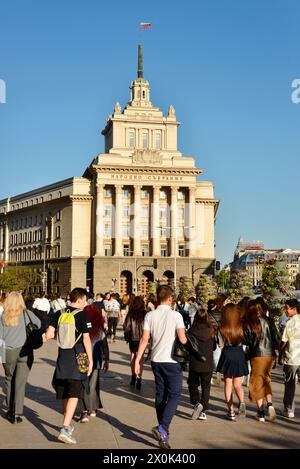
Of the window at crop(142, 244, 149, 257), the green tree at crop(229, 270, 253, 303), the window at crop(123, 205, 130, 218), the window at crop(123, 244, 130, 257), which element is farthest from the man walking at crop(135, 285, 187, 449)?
the window at crop(123, 205, 130, 218)

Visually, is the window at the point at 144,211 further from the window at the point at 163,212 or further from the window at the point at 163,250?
the window at the point at 163,250

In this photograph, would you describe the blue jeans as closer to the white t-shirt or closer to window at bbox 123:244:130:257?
the white t-shirt

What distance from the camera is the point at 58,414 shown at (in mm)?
10180

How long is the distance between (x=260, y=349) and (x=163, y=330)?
2524 millimetres

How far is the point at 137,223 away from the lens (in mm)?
81625

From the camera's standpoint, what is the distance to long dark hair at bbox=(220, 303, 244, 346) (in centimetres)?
1020

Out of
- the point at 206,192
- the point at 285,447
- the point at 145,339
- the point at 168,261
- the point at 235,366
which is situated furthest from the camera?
the point at 206,192

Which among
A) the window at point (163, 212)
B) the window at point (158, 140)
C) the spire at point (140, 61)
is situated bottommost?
the window at point (163, 212)

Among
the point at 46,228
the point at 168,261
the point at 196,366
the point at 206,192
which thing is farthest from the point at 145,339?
the point at 46,228

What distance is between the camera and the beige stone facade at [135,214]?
8050cm

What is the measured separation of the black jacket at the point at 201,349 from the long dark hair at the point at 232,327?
0.32m

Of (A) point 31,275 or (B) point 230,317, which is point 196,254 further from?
(B) point 230,317

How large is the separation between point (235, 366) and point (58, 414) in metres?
3.04

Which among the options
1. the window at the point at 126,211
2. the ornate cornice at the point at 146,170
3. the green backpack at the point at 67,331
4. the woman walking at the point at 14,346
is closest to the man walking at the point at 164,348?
the green backpack at the point at 67,331
